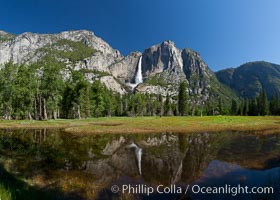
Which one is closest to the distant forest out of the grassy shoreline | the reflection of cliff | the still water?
the grassy shoreline

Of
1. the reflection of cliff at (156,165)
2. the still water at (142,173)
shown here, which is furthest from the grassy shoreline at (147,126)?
the still water at (142,173)

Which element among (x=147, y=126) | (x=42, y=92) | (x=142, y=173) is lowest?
(x=142, y=173)

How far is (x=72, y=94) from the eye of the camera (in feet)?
252

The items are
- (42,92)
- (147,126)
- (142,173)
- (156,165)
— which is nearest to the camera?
(142,173)

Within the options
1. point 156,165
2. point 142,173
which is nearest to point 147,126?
point 156,165

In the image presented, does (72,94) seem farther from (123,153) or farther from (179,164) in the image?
(179,164)

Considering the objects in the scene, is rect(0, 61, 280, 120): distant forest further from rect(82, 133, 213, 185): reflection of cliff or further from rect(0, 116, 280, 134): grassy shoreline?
rect(82, 133, 213, 185): reflection of cliff

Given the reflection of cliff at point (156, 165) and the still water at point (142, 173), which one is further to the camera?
the reflection of cliff at point (156, 165)

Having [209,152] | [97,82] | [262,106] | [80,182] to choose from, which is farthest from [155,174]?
[262,106]

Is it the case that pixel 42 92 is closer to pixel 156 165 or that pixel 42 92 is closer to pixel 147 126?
pixel 147 126

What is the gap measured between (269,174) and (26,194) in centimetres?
1232

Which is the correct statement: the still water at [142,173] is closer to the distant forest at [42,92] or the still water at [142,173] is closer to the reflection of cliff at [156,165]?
the reflection of cliff at [156,165]

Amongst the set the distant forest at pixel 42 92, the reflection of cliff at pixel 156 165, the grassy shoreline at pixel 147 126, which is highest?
the distant forest at pixel 42 92

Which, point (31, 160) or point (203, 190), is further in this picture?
point (31, 160)
